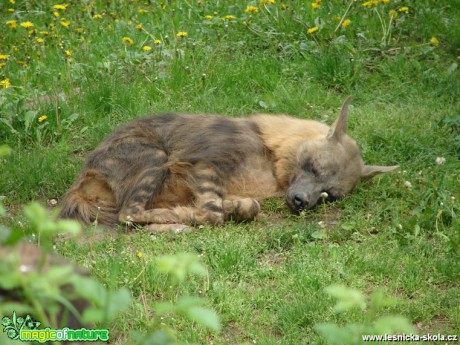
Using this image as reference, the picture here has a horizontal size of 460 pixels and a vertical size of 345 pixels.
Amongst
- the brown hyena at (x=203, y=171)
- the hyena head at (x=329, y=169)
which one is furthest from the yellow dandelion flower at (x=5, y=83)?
the hyena head at (x=329, y=169)

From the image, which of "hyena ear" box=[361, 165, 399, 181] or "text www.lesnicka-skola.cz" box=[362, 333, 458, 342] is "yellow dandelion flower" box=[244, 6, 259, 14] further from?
"text www.lesnicka-skola.cz" box=[362, 333, 458, 342]

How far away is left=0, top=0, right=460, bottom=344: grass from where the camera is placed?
487cm

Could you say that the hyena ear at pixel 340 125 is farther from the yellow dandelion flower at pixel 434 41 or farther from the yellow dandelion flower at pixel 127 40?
the yellow dandelion flower at pixel 127 40

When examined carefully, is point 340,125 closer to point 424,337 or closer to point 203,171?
point 203,171

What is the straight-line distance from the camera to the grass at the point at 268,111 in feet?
16.0

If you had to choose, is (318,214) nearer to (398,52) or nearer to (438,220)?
(438,220)

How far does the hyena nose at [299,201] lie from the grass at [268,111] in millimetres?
136

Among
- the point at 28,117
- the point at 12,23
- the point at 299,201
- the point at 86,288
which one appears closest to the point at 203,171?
the point at 299,201

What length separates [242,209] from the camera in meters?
6.36

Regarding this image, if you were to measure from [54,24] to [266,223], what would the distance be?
4757mm
